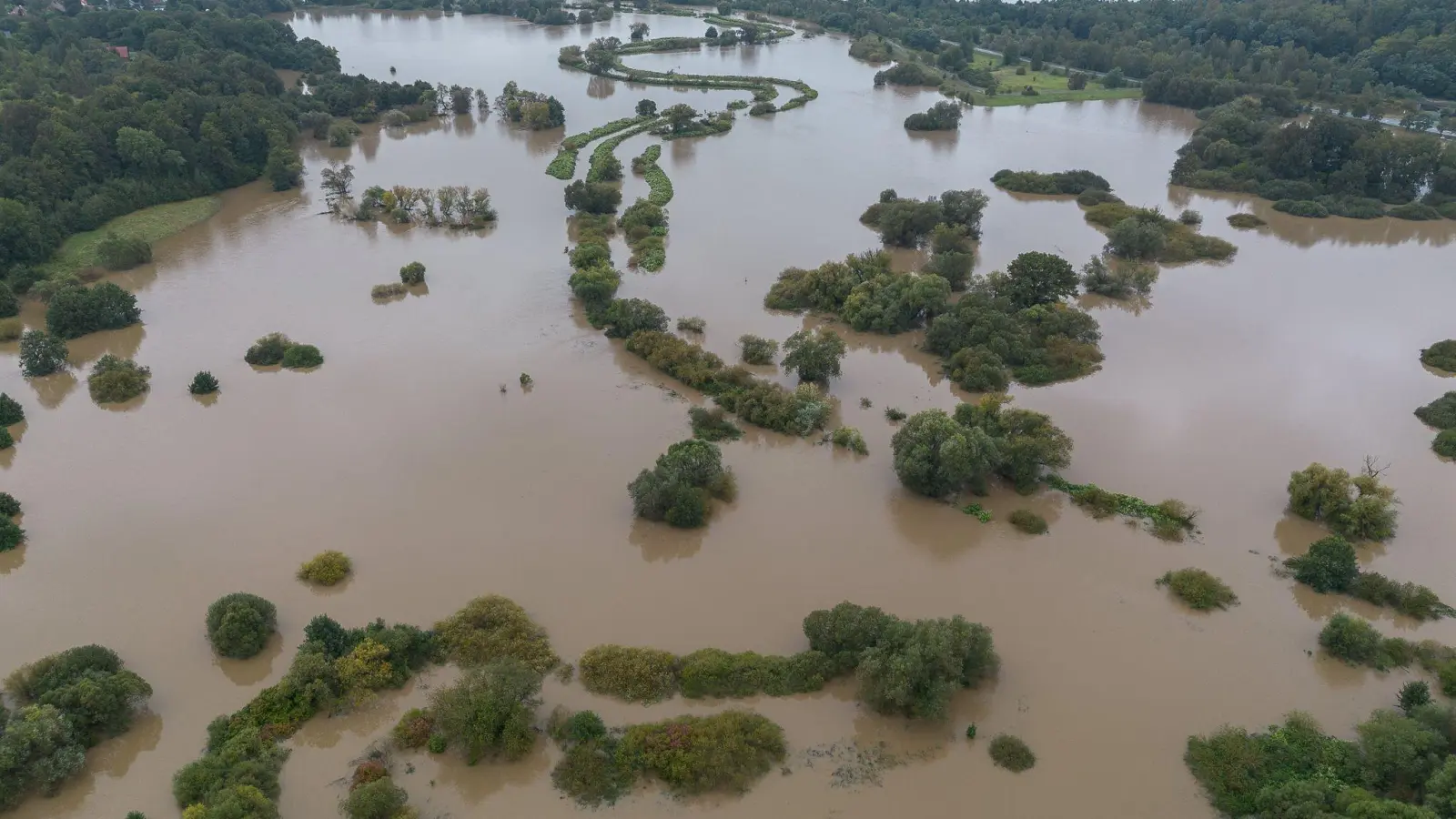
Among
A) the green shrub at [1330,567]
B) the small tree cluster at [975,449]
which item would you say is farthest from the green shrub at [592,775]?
the green shrub at [1330,567]

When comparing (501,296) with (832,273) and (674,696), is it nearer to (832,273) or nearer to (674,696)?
(832,273)

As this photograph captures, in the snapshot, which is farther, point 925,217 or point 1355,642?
point 925,217

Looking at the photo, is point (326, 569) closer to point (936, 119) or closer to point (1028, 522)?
point (1028, 522)


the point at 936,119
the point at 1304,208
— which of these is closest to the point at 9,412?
the point at 936,119

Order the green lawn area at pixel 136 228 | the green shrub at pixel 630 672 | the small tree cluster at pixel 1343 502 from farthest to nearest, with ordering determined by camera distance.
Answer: the green lawn area at pixel 136 228 → the small tree cluster at pixel 1343 502 → the green shrub at pixel 630 672

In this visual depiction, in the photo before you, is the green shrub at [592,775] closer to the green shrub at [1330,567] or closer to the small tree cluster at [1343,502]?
the green shrub at [1330,567]

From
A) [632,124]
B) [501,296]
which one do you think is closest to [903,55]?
[632,124]
